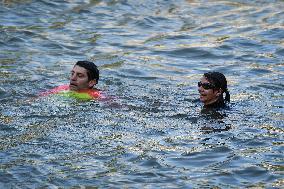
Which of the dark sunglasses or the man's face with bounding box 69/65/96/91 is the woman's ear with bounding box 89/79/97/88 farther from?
the dark sunglasses

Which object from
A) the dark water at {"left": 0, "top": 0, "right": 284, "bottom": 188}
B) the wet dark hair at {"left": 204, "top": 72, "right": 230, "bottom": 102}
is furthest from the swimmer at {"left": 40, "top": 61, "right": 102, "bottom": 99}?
the wet dark hair at {"left": 204, "top": 72, "right": 230, "bottom": 102}

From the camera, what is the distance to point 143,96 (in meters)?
13.1

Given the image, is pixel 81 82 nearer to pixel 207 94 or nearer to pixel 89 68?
pixel 89 68

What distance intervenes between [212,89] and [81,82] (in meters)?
2.40

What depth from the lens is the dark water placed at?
8.90 metres

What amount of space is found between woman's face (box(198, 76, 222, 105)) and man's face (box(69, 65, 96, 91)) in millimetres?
2153

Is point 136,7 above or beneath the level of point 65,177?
above

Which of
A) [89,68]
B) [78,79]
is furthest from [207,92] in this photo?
[78,79]

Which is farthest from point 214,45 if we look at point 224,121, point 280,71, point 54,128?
point 54,128

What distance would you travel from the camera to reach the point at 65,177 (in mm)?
8594

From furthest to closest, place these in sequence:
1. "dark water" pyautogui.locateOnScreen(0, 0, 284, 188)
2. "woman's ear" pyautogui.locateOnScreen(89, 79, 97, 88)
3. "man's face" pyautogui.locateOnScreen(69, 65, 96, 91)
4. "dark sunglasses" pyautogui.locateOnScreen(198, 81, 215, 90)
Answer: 1. "woman's ear" pyautogui.locateOnScreen(89, 79, 97, 88)
2. "man's face" pyautogui.locateOnScreen(69, 65, 96, 91)
3. "dark sunglasses" pyautogui.locateOnScreen(198, 81, 215, 90)
4. "dark water" pyautogui.locateOnScreen(0, 0, 284, 188)

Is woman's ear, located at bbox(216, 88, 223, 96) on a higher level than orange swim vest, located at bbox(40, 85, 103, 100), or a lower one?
higher

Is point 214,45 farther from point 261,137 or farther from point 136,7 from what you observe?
point 261,137

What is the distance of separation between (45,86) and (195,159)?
5.15m
